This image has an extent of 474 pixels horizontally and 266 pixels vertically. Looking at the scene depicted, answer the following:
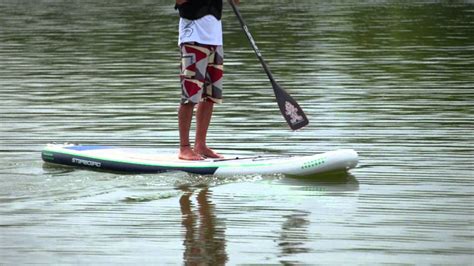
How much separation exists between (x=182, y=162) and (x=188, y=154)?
0.65 feet

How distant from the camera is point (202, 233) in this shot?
8102mm

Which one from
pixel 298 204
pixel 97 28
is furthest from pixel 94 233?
pixel 97 28

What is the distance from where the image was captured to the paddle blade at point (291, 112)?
10.8 m

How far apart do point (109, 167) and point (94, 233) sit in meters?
2.57

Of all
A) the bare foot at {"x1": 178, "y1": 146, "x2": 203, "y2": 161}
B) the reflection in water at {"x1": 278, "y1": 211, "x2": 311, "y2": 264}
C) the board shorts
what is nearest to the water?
the reflection in water at {"x1": 278, "y1": 211, "x2": 311, "y2": 264}

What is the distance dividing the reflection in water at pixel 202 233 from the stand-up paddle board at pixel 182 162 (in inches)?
25.5

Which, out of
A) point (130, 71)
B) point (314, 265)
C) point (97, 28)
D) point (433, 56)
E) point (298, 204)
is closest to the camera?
point (314, 265)

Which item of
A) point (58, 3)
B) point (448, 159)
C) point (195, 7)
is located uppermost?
point (195, 7)

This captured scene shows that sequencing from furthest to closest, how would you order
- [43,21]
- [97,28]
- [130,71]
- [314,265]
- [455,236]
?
[43,21]
[97,28]
[130,71]
[455,236]
[314,265]

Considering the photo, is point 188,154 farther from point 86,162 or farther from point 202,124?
point 86,162

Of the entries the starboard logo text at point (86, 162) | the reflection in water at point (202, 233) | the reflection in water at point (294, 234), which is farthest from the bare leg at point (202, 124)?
the reflection in water at point (294, 234)

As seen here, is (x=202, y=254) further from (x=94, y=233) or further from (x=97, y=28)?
(x=97, y=28)

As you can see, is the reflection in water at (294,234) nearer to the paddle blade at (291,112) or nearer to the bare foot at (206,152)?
the bare foot at (206,152)

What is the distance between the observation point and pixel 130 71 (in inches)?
756
